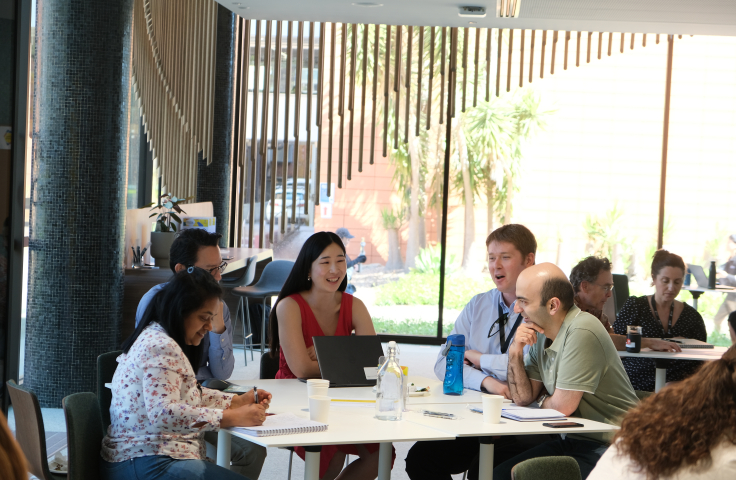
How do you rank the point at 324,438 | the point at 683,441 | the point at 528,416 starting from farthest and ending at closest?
the point at 528,416 → the point at 324,438 → the point at 683,441

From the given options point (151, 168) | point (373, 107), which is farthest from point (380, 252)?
point (151, 168)

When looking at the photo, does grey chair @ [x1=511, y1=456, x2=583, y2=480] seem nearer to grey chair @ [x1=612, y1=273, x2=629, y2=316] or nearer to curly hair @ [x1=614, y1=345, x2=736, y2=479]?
curly hair @ [x1=614, y1=345, x2=736, y2=479]

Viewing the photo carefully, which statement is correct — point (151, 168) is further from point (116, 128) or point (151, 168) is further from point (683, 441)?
point (683, 441)

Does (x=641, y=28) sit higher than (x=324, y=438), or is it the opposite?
(x=641, y=28)

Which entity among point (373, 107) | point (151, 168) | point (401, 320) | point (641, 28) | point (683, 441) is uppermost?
point (641, 28)

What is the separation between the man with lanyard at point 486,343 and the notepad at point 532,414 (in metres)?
0.34

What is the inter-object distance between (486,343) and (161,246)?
329 cm

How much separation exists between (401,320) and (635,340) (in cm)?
467

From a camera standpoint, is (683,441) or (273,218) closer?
(683,441)

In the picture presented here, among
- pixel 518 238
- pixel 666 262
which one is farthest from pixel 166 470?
pixel 666 262

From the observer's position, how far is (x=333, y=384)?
330cm

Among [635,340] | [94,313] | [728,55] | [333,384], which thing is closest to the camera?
[333,384]

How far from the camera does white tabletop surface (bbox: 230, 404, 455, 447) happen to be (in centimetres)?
241

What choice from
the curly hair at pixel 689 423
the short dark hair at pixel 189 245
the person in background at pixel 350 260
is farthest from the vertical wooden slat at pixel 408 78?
the curly hair at pixel 689 423
